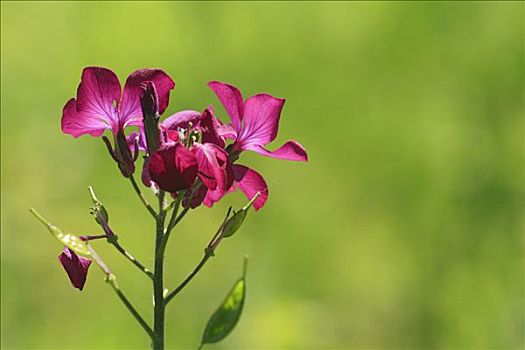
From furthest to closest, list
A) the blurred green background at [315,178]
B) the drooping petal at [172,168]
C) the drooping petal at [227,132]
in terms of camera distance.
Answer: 1. the blurred green background at [315,178]
2. the drooping petal at [227,132]
3. the drooping petal at [172,168]

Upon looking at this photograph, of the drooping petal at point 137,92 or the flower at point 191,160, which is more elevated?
the drooping petal at point 137,92

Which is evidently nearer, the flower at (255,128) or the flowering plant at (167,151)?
the flowering plant at (167,151)

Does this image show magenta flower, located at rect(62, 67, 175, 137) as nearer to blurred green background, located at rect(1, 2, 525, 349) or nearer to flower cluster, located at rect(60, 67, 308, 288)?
flower cluster, located at rect(60, 67, 308, 288)

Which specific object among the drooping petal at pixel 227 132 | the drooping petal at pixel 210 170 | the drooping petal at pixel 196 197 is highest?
the drooping petal at pixel 227 132

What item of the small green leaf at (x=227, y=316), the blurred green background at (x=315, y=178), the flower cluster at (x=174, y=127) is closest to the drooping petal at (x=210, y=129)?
the flower cluster at (x=174, y=127)

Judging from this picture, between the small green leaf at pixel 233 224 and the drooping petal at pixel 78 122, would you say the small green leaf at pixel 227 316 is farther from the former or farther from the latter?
the drooping petal at pixel 78 122

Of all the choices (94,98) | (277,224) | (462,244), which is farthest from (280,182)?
(94,98)

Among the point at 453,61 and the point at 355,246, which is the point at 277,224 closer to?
the point at 355,246

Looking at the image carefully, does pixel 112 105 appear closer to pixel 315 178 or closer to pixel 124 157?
pixel 124 157

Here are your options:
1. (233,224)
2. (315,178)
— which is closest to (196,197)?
(233,224)
